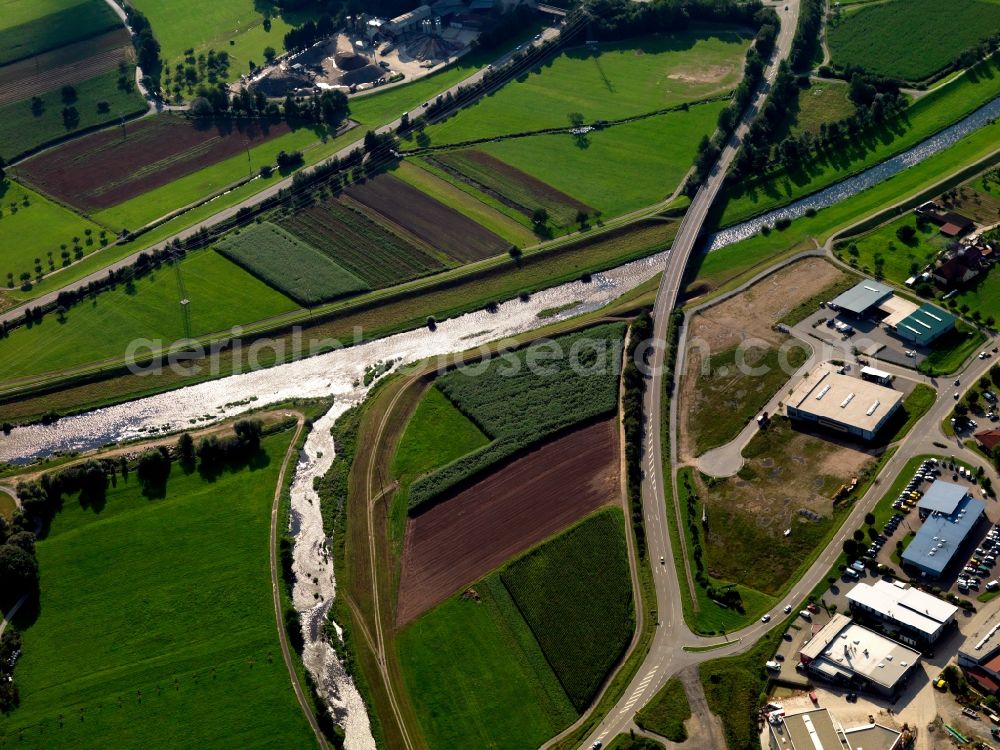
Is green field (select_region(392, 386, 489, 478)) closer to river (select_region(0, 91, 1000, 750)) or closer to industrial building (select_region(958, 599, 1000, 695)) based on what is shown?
river (select_region(0, 91, 1000, 750))

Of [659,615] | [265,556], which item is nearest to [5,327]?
[265,556]

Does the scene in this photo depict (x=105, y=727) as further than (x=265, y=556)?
No

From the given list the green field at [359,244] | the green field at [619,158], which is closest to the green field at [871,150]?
the green field at [619,158]

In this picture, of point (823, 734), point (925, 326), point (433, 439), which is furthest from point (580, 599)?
point (925, 326)

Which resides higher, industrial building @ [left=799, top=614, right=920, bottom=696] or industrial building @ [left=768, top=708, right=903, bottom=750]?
industrial building @ [left=799, top=614, right=920, bottom=696]

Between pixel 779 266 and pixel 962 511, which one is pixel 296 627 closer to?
pixel 962 511

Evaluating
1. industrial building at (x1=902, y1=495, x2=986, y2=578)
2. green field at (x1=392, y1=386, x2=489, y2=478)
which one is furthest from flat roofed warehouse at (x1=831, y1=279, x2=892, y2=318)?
green field at (x1=392, y1=386, x2=489, y2=478)
